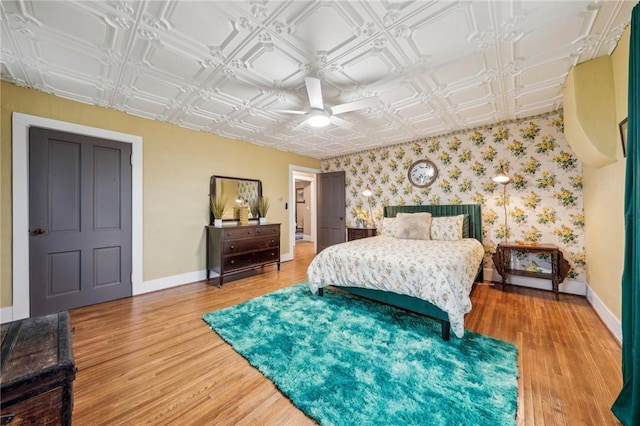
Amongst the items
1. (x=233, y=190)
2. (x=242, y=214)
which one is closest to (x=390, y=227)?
(x=242, y=214)

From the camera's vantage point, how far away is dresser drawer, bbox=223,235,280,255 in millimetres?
4016

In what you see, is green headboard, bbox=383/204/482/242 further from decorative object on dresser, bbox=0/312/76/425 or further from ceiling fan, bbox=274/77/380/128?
decorative object on dresser, bbox=0/312/76/425

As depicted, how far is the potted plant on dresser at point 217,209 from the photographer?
166 inches

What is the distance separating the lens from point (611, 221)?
7.84 feet

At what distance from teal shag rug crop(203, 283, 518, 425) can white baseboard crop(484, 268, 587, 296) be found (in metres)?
2.16

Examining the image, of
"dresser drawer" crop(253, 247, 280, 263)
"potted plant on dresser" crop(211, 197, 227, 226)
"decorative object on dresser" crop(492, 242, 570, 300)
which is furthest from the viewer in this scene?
"dresser drawer" crop(253, 247, 280, 263)

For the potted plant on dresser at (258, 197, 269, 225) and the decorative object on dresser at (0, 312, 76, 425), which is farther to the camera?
the potted plant on dresser at (258, 197, 269, 225)

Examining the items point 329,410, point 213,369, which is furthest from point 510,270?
point 213,369

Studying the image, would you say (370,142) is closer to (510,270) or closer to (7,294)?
(510,270)

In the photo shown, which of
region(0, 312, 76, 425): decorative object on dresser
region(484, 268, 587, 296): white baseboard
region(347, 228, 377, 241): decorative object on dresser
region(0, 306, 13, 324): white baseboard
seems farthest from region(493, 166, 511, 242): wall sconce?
region(0, 306, 13, 324): white baseboard

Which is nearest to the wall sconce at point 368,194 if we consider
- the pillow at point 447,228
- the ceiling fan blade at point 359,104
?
the pillow at point 447,228

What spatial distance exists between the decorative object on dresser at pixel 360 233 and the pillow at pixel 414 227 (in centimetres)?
108

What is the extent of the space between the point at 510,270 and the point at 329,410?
3529 mm

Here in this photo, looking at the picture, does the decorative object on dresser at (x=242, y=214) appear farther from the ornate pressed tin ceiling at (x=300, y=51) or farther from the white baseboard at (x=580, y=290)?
the white baseboard at (x=580, y=290)
